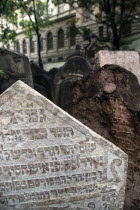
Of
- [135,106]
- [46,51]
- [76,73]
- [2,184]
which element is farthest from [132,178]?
[46,51]

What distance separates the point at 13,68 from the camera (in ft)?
25.1

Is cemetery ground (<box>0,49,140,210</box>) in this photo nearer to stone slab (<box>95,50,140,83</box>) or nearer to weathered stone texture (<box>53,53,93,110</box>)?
stone slab (<box>95,50,140,83</box>)

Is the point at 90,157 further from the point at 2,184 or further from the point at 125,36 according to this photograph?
the point at 125,36

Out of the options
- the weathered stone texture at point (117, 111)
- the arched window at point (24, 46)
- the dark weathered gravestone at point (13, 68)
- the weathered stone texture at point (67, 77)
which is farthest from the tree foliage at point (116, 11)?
the arched window at point (24, 46)

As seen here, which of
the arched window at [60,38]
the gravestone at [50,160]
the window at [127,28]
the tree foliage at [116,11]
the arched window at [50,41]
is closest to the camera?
the gravestone at [50,160]

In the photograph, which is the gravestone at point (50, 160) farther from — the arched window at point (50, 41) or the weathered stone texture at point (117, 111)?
the arched window at point (50, 41)

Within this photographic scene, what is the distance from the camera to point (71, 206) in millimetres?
3068

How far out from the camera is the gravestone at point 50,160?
283 centimetres

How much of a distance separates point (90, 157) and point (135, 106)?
927 millimetres

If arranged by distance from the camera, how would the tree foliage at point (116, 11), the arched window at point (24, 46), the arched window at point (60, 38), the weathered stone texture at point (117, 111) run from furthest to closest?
the arched window at point (24, 46) → the arched window at point (60, 38) → the tree foliage at point (116, 11) → the weathered stone texture at point (117, 111)

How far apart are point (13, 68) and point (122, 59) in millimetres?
2799

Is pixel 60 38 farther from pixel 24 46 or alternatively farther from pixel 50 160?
pixel 50 160

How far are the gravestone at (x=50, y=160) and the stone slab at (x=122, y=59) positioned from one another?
3371 mm

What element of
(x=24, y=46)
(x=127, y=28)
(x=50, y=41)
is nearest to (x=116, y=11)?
(x=127, y=28)
